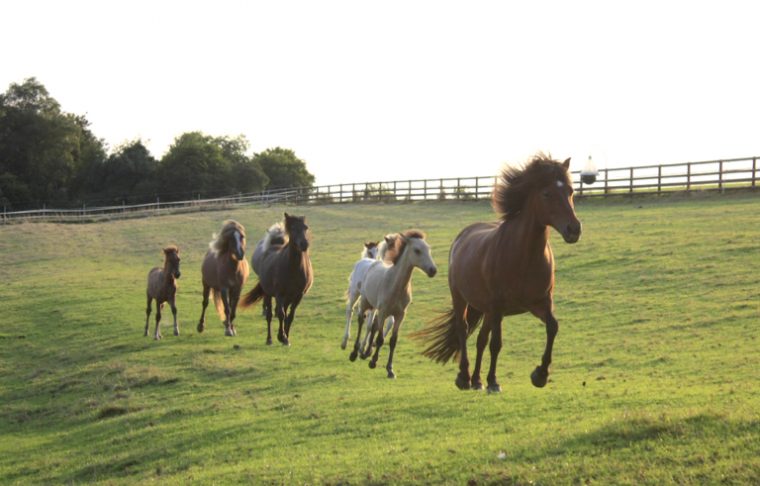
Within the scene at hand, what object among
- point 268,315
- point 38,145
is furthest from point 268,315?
point 38,145

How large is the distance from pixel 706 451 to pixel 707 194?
34.2 metres

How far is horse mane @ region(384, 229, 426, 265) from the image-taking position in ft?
46.6

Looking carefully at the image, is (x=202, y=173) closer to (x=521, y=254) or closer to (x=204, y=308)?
(x=204, y=308)

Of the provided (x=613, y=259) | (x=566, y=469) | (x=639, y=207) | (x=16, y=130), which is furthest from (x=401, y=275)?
(x=16, y=130)

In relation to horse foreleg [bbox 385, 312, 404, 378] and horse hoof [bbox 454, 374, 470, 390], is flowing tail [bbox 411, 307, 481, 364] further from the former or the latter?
horse foreleg [bbox 385, 312, 404, 378]

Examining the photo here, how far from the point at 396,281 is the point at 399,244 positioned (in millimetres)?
586

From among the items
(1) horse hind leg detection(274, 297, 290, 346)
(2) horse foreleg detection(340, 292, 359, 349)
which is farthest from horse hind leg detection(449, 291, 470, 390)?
(1) horse hind leg detection(274, 297, 290, 346)

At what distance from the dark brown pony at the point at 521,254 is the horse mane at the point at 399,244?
3704mm

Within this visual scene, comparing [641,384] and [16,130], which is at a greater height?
[16,130]

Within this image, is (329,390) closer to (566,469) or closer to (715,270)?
(566,469)

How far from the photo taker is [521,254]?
9336 millimetres

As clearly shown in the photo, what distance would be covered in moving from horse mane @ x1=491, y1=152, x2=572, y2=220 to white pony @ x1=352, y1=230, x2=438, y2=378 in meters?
3.82

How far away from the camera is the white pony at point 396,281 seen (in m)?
14.1

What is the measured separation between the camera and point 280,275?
1941 centimetres
